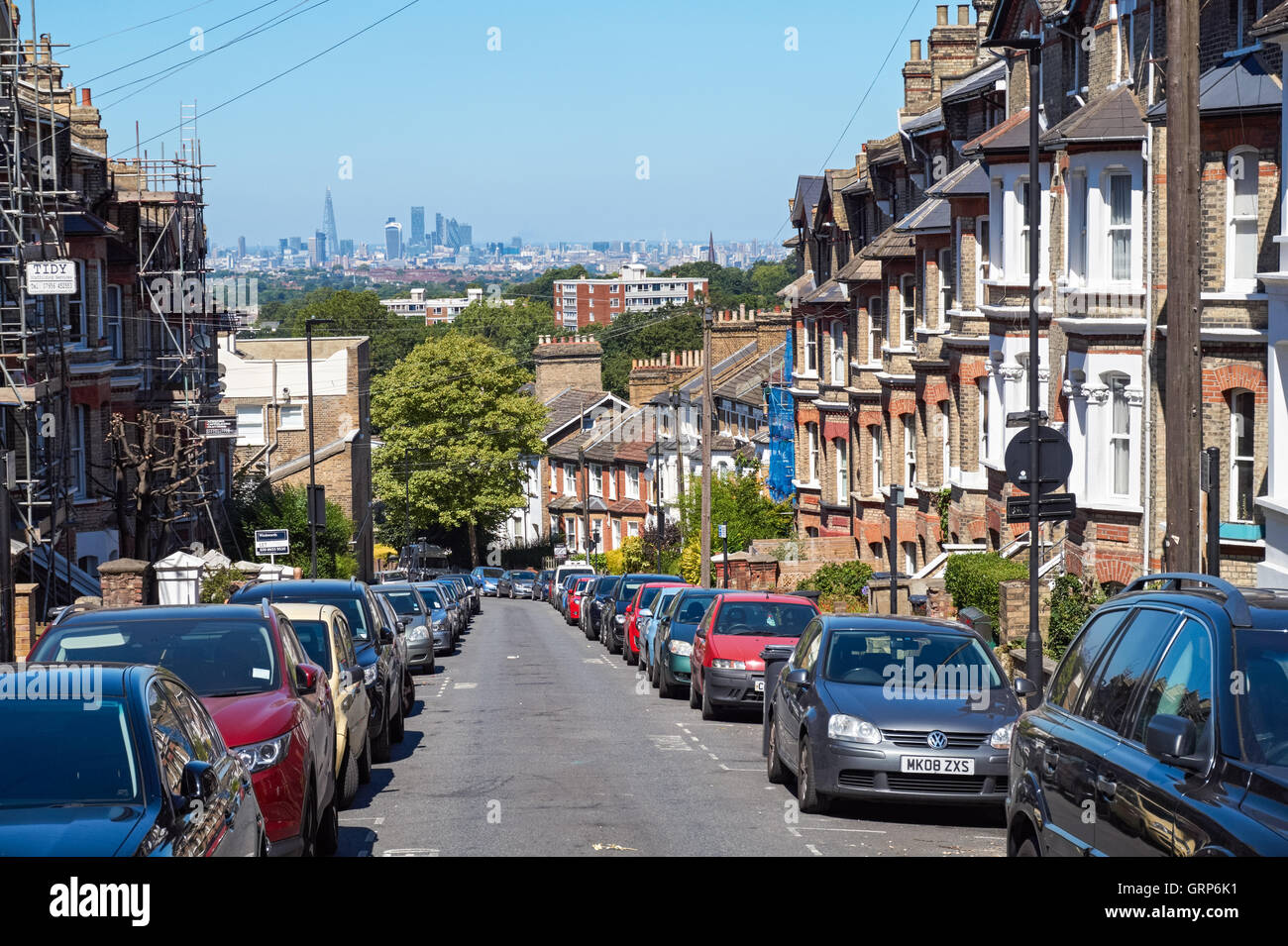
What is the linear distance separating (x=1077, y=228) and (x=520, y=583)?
5858 centimetres

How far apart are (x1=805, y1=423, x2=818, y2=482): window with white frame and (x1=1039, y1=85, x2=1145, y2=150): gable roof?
23835 millimetres

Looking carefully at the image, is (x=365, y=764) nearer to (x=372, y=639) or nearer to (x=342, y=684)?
(x=342, y=684)

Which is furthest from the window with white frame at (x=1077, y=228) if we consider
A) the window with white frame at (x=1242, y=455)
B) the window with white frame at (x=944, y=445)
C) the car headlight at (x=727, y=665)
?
the car headlight at (x=727, y=665)

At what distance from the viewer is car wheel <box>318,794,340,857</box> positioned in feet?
35.3

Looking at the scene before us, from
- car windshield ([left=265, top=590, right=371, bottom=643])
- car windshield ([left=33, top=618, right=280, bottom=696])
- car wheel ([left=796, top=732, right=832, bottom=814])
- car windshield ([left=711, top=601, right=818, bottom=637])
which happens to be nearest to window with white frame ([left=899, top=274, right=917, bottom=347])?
car windshield ([left=711, top=601, right=818, bottom=637])

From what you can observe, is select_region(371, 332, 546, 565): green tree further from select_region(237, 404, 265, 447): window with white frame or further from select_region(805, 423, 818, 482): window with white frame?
select_region(805, 423, 818, 482): window with white frame

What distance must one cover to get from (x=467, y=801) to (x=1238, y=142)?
1503cm

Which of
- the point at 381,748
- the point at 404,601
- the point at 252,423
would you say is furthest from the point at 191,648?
the point at 252,423

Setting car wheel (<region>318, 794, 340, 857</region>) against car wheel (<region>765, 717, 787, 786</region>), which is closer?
car wheel (<region>318, 794, 340, 857</region>)

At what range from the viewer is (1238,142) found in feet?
73.7

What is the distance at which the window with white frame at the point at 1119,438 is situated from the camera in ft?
85.9

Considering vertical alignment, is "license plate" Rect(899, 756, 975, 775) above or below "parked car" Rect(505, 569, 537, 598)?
above

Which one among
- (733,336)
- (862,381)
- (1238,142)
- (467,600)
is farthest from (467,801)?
(733,336)
